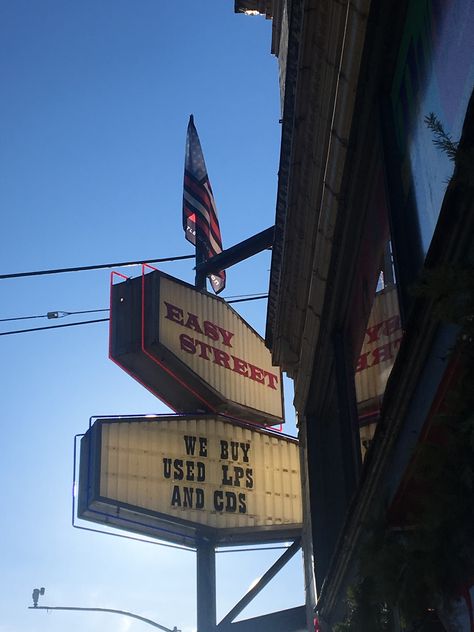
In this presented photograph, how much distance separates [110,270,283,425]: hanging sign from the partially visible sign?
801mm

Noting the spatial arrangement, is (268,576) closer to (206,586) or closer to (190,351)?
(206,586)

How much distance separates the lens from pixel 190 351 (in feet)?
72.4

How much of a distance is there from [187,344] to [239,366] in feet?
7.48

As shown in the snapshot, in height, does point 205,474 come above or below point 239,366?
below

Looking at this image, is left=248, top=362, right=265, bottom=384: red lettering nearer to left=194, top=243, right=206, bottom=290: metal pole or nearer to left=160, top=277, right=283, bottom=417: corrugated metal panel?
left=160, top=277, right=283, bottom=417: corrugated metal panel

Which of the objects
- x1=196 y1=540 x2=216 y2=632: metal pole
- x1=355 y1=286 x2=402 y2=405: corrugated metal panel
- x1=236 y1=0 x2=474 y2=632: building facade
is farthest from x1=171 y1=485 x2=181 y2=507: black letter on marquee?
x1=355 y1=286 x2=402 y2=405: corrugated metal panel

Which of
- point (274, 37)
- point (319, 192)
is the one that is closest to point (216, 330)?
point (274, 37)

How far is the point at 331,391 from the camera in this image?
33.1 feet

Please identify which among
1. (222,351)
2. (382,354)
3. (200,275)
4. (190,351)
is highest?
(200,275)

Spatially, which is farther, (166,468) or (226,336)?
(226,336)

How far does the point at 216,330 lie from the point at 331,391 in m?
13.6

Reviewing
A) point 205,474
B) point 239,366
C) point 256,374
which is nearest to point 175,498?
point 205,474

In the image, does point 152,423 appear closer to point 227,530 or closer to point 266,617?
point 227,530

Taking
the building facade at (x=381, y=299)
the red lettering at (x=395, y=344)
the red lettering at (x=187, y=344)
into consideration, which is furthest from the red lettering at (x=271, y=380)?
the red lettering at (x=395, y=344)
